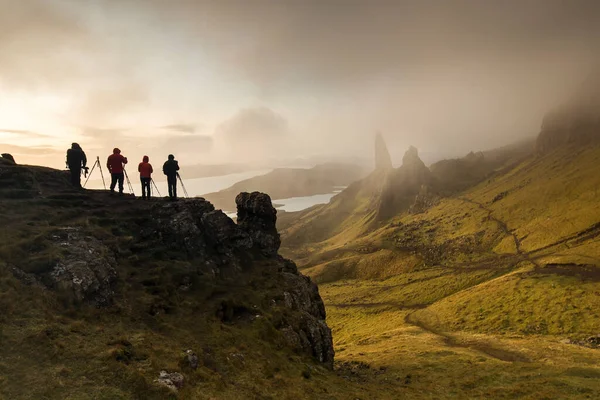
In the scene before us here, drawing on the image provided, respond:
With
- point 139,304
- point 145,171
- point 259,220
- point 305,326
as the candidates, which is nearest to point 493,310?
point 259,220

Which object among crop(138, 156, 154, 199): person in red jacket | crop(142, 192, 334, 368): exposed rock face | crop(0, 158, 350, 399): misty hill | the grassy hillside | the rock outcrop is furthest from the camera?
the grassy hillside

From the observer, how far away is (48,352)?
2116 centimetres

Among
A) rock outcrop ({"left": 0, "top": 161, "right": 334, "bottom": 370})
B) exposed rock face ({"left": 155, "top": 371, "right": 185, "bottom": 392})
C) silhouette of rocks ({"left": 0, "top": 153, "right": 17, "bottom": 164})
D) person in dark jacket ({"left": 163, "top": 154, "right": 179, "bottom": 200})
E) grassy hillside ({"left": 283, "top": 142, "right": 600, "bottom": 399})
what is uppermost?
silhouette of rocks ({"left": 0, "top": 153, "right": 17, "bottom": 164})

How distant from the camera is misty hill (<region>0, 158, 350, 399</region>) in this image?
69.8 ft

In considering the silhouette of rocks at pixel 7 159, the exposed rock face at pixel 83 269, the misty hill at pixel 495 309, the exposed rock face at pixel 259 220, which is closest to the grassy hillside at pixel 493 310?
the misty hill at pixel 495 309

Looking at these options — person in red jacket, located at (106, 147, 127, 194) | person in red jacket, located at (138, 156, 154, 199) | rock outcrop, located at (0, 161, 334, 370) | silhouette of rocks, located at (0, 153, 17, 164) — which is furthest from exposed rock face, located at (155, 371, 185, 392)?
silhouette of rocks, located at (0, 153, 17, 164)

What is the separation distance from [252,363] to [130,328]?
1102cm

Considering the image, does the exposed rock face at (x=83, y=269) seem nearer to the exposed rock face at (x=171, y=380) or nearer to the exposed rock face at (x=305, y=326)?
the exposed rock face at (x=171, y=380)

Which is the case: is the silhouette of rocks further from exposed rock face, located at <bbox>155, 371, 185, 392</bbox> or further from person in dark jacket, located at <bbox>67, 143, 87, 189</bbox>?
exposed rock face, located at <bbox>155, 371, 185, 392</bbox>

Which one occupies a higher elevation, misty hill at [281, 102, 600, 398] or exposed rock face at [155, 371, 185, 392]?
exposed rock face at [155, 371, 185, 392]

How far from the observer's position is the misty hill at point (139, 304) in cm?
2127

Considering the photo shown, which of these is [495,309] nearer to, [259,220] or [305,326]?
[259,220]

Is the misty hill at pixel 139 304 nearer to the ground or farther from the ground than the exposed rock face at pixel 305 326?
farther from the ground

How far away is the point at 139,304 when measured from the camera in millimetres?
30859
